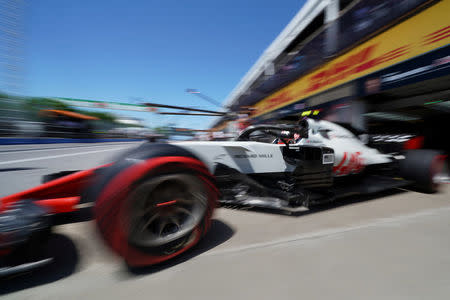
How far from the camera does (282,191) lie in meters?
1.90

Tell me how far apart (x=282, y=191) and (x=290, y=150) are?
0.50 meters

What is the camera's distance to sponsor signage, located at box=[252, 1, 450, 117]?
3.57 m

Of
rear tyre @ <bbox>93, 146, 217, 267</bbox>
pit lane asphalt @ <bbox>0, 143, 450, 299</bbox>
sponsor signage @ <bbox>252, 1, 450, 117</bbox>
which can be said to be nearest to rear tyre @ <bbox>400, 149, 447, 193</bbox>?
pit lane asphalt @ <bbox>0, 143, 450, 299</bbox>

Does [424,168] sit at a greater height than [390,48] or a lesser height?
lesser

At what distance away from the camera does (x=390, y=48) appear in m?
4.54

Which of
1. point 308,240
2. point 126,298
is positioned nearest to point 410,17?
point 308,240

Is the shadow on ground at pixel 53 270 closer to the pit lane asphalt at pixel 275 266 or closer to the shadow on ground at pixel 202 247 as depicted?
the pit lane asphalt at pixel 275 266

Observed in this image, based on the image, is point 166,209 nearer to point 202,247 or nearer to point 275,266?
point 202,247

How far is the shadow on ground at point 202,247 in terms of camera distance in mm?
1099

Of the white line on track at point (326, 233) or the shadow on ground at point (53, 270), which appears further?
the white line on track at point (326, 233)

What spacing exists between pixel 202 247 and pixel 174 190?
0.52m

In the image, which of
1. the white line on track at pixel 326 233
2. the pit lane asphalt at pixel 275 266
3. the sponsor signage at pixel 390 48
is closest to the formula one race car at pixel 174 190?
the pit lane asphalt at pixel 275 266

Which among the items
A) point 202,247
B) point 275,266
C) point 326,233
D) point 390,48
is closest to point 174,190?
point 202,247

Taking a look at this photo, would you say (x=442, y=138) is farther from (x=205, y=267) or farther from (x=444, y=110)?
(x=444, y=110)
